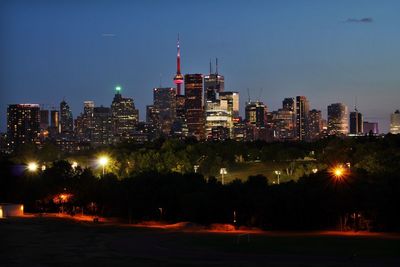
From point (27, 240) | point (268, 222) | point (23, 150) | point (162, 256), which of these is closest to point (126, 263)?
point (162, 256)

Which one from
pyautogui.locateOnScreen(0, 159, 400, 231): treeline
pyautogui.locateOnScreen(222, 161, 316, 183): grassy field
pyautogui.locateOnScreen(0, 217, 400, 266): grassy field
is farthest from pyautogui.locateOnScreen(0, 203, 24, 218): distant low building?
pyautogui.locateOnScreen(222, 161, 316, 183): grassy field

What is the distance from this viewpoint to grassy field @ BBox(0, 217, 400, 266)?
42.3m

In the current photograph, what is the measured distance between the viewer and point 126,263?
1652 inches

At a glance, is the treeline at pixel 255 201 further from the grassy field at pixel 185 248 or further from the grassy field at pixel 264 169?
the grassy field at pixel 264 169

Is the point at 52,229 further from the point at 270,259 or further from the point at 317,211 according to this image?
the point at 270,259

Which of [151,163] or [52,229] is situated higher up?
[151,163]

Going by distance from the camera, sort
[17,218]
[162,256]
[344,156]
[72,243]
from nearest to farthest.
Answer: [162,256] < [72,243] < [17,218] < [344,156]

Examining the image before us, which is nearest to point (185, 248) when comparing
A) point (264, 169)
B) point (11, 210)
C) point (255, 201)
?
point (255, 201)

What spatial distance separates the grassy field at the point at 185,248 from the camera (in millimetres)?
42281

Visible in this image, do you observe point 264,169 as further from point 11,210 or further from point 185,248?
point 185,248

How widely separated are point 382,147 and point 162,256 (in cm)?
6677

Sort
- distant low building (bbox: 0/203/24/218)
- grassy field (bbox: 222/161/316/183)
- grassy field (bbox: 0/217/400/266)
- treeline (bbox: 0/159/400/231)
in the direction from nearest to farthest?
grassy field (bbox: 0/217/400/266) < treeline (bbox: 0/159/400/231) < distant low building (bbox: 0/203/24/218) < grassy field (bbox: 222/161/316/183)

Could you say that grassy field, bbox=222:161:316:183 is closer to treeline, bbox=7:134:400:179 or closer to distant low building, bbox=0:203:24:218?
treeline, bbox=7:134:400:179

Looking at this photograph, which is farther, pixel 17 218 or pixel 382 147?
pixel 382 147
